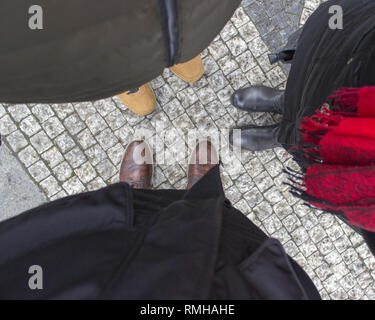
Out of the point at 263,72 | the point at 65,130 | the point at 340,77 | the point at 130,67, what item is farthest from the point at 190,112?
the point at 130,67

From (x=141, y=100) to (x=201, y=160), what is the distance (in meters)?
0.73

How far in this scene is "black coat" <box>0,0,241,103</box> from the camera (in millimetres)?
890

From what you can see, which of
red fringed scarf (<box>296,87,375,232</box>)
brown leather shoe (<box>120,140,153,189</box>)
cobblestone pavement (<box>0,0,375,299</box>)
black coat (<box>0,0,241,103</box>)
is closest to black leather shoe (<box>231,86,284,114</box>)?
cobblestone pavement (<box>0,0,375,299</box>)

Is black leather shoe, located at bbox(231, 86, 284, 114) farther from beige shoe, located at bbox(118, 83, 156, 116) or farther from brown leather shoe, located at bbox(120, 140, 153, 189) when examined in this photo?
brown leather shoe, located at bbox(120, 140, 153, 189)

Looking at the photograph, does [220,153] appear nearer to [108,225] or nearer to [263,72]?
[263,72]

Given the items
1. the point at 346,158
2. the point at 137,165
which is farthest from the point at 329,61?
the point at 137,165

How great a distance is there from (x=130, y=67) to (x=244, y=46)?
79.6 inches

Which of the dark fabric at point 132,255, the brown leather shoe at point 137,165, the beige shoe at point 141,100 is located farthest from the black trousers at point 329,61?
the brown leather shoe at point 137,165

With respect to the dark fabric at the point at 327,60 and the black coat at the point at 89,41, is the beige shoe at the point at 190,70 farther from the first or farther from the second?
the black coat at the point at 89,41

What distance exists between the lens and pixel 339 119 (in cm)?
135

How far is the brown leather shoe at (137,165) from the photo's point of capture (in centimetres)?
267

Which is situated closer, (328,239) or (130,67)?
(130,67)

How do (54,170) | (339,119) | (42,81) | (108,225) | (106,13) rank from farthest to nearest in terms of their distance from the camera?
(54,170) < (339,119) < (108,225) < (42,81) < (106,13)

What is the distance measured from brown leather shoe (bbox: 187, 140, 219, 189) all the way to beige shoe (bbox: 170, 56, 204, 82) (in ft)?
1.91
